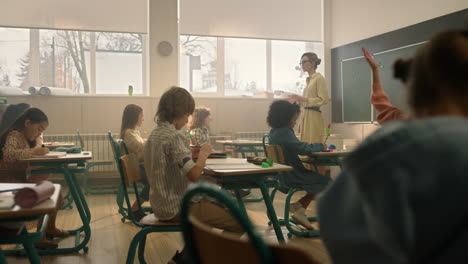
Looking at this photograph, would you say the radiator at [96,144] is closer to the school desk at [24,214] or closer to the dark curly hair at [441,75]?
the school desk at [24,214]

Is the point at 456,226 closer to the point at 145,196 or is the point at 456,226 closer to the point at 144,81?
the point at 145,196

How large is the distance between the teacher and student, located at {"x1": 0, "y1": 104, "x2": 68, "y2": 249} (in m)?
2.74

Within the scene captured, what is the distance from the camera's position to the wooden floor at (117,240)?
2.99 meters

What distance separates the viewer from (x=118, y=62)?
6891 millimetres

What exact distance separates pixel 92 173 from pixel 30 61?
1.91 m

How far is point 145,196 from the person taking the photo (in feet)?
12.5

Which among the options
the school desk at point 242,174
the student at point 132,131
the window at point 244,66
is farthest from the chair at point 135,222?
the window at point 244,66

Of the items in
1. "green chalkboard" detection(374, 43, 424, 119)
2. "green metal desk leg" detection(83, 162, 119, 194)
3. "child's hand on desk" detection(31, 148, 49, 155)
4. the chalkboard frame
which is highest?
the chalkboard frame

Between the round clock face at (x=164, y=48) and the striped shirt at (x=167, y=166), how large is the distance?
15.2 ft

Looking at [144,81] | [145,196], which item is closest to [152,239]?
[145,196]

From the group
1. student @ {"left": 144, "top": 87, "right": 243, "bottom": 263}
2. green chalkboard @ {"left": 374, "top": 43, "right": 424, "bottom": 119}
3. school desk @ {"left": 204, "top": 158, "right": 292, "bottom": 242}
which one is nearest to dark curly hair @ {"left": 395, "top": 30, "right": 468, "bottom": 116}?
student @ {"left": 144, "top": 87, "right": 243, "bottom": 263}

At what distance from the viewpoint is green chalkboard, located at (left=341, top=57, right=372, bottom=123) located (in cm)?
659

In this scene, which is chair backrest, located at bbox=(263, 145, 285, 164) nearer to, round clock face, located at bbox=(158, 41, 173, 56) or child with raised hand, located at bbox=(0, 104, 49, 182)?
child with raised hand, located at bbox=(0, 104, 49, 182)

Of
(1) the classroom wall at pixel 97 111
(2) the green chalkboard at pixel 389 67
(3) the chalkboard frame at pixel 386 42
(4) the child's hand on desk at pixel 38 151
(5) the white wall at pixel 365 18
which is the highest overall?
(5) the white wall at pixel 365 18
